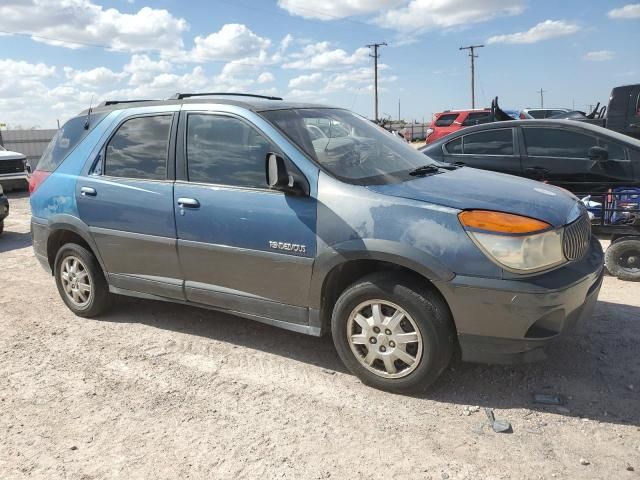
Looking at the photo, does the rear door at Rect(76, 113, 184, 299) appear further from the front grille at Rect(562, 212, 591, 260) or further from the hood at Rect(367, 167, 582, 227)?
the front grille at Rect(562, 212, 591, 260)

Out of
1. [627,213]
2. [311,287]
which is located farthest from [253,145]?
[627,213]

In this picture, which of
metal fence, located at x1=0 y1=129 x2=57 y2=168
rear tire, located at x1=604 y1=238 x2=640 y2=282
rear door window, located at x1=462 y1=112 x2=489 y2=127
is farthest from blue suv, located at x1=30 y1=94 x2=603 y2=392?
metal fence, located at x1=0 y1=129 x2=57 y2=168

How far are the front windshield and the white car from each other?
12809mm

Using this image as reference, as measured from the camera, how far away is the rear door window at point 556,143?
22.5 ft

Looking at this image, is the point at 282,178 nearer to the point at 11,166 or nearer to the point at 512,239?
the point at 512,239

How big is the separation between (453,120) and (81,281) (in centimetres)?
1697

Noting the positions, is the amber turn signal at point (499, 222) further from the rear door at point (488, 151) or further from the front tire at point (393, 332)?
the rear door at point (488, 151)

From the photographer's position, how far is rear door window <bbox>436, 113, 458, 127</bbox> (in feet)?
64.8

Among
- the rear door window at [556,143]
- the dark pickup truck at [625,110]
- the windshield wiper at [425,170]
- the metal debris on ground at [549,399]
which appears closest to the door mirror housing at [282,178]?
the windshield wiper at [425,170]

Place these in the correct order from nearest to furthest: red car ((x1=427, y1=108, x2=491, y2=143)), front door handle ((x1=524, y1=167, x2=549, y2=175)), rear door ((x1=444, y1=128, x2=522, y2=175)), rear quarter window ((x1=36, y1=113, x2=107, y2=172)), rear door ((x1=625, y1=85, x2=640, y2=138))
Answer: rear quarter window ((x1=36, y1=113, x2=107, y2=172)) < front door handle ((x1=524, y1=167, x2=549, y2=175)) < rear door ((x1=444, y1=128, x2=522, y2=175)) < rear door ((x1=625, y1=85, x2=640, y2=138)) < red car ((x1=427, y1=108, x2=491, y2=143))

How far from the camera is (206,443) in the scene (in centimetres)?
298

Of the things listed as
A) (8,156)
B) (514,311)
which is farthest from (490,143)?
(8,156)

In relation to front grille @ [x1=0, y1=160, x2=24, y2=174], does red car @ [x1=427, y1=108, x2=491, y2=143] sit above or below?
above

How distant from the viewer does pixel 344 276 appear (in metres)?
3.56
